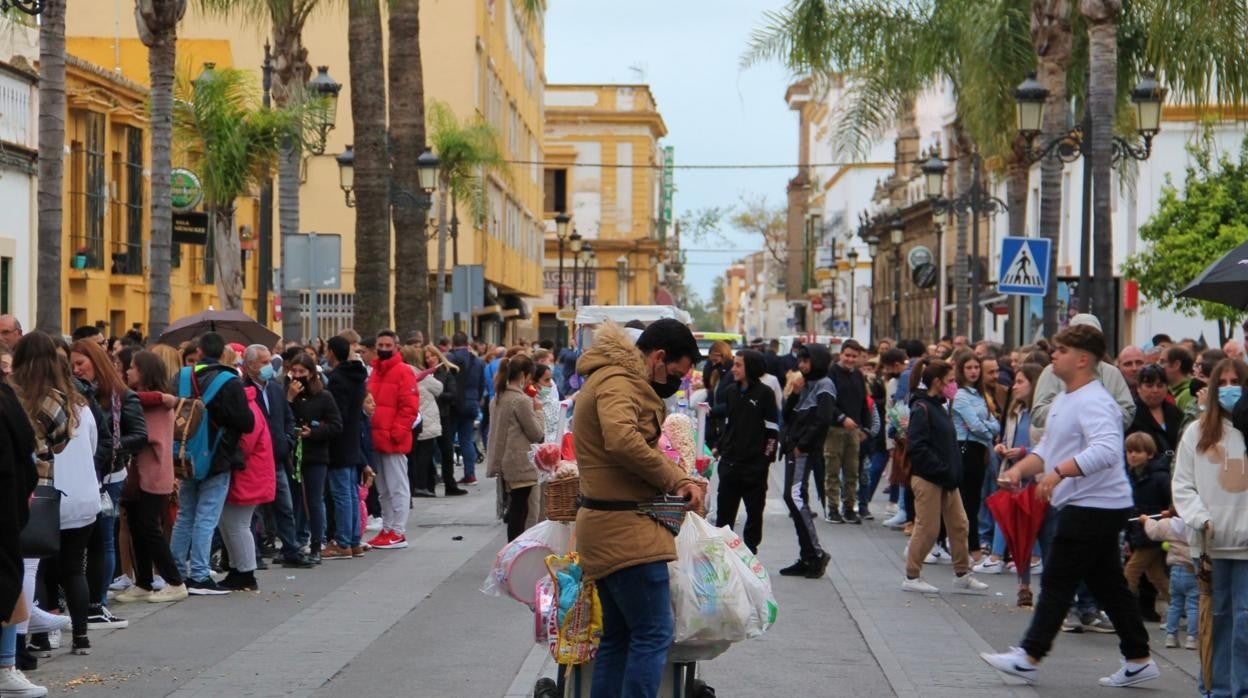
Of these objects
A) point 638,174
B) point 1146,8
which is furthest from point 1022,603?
point 638,174

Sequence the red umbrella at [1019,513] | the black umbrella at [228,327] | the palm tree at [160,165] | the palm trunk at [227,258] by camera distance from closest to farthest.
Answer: the red umbrella at [1019,513] < the black umbrella at [228,327] < the palm tree at [160,165] < the palm trunk at [227,258]

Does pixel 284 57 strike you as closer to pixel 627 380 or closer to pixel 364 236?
pixel 364 236

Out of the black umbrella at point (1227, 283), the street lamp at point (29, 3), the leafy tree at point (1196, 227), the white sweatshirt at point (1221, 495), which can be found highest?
the street lamp at point (29, 3)

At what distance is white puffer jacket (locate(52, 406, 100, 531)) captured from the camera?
34.9ft

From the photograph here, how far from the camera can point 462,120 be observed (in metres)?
52.0

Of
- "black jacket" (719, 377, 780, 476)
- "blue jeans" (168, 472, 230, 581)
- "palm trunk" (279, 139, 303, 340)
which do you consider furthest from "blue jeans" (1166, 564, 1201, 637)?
"palm trunk" (279, 139, 303, 340)

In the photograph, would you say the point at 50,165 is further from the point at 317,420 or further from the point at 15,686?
the point at 15,686

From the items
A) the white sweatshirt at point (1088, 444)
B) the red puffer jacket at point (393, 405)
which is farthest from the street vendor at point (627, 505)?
the red puffer jacket at point (393, 405)

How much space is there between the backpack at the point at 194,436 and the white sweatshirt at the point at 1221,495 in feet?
23.4

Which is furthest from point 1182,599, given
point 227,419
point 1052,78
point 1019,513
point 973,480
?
point 1052,78

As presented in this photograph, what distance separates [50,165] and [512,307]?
54.5m

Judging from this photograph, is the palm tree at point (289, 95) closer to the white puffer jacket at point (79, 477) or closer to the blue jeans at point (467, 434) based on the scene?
the blue jeans at point (467, 434)

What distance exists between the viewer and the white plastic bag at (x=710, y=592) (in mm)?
8320

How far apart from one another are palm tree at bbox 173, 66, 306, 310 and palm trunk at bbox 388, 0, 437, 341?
2.44m
